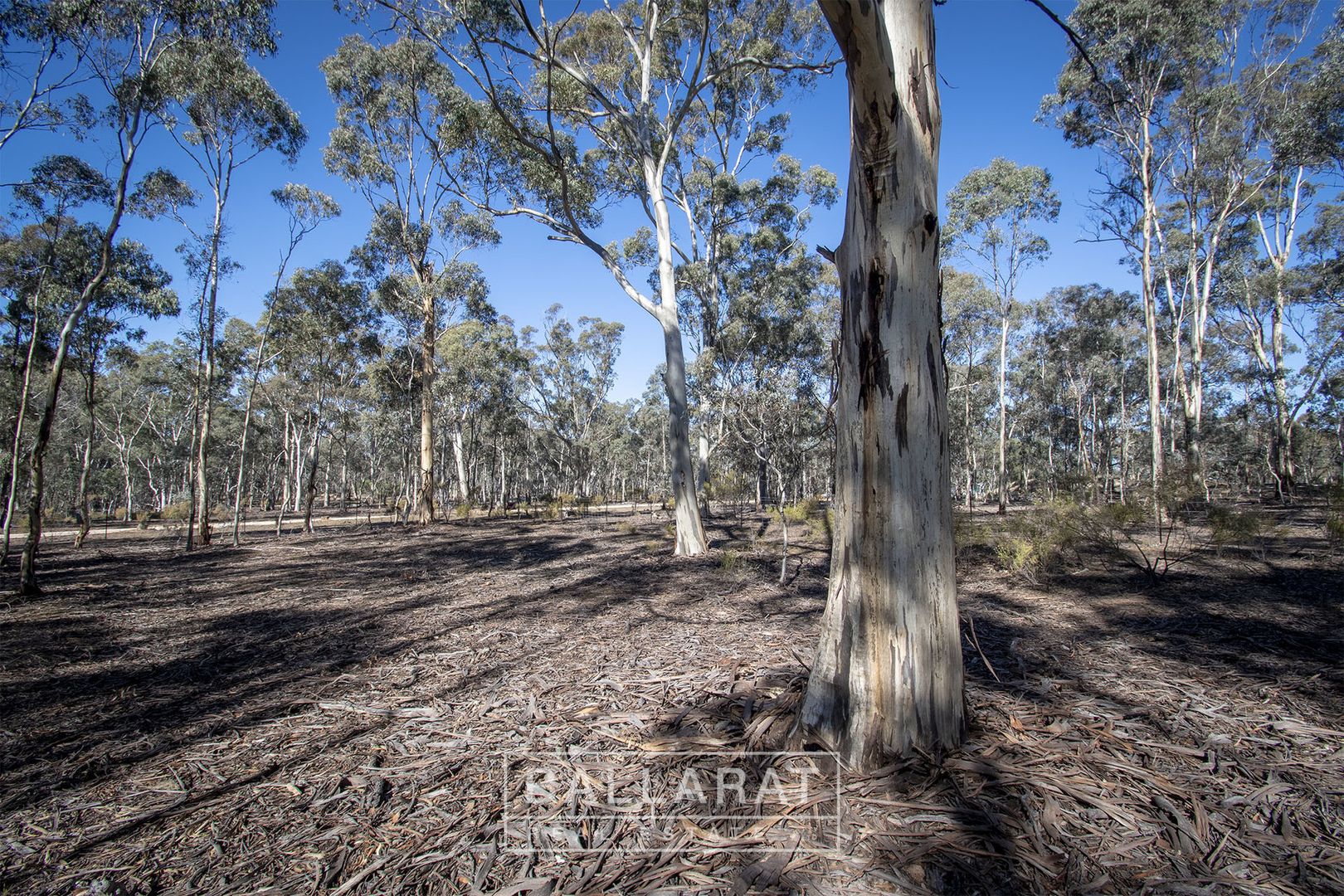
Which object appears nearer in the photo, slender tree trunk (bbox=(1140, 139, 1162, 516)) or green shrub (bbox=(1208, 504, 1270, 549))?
green shrub (bbox=(1208, 504, 1270, 549))

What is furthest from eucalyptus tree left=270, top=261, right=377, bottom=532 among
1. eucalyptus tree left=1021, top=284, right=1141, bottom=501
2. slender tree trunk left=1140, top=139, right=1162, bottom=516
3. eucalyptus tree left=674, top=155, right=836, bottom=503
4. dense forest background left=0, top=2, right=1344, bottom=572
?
eucalyptus tree left=1021, top=284, right=1141, bottom=501

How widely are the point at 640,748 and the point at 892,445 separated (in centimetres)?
155

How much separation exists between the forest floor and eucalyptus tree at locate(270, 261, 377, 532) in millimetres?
13928

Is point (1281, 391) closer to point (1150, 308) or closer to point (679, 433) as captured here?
point (1150, 308)

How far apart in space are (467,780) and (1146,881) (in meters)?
2.11

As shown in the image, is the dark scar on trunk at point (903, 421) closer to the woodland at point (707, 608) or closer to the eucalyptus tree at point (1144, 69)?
the woodland at point (707, 608)

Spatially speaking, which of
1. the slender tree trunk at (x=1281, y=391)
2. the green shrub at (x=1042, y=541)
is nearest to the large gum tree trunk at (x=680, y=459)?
the green shrub at (x=1042, y=541)

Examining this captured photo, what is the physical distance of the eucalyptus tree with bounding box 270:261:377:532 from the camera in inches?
660

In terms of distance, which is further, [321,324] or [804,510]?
[321,324]

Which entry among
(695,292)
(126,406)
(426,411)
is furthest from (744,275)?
(126,406)

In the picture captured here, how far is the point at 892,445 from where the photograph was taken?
1948 mm

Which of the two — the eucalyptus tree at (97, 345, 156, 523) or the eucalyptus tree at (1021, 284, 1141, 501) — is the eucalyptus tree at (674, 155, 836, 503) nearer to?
the eucalyptus tree at (1021, 284, 1141, 501)

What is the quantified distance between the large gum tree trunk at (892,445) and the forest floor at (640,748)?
7.7 inches

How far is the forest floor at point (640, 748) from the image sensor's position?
1544 mm
